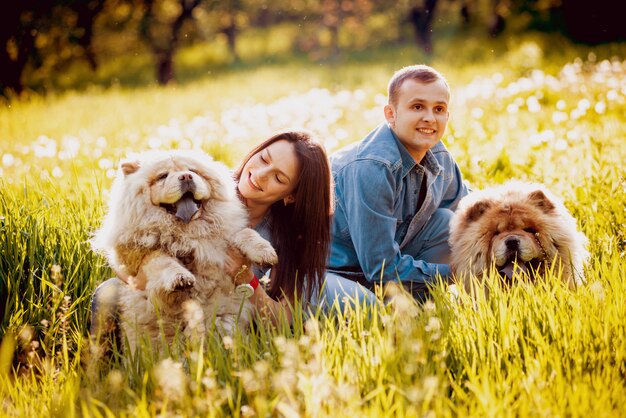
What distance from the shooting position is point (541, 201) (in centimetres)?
393

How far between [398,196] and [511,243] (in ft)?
2.87

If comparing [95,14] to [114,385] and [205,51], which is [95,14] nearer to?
[205,51]

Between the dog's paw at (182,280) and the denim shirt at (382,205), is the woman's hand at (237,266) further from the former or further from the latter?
the denim shirt at (382,205)

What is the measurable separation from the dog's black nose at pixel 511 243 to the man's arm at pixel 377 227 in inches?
19.4

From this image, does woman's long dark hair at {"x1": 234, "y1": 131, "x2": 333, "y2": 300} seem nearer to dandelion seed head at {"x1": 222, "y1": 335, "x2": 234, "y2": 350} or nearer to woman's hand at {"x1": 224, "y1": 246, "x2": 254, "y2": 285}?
woman's hand at {"x1": 224, "y1": 246, "x2": 254, "y2": 285}

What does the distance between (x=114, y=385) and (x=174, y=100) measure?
13165mm

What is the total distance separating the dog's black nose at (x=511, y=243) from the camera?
12.4 ft

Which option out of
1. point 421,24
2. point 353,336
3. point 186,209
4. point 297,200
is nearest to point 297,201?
point 297,200

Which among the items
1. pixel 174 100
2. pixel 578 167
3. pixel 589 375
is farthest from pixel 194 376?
pixel 174 100

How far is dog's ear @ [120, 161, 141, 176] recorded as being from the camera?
3340 mm

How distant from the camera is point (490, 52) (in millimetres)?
21016

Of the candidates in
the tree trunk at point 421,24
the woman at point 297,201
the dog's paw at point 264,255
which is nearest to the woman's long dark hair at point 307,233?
the woman at point 297,201

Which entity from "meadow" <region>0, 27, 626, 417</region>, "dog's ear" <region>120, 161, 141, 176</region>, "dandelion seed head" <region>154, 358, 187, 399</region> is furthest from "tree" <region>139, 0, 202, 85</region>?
"dandelion seed head" <region>154, 358, 187, 399</region>

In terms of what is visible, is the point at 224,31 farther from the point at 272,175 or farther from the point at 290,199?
the point at 272,175
